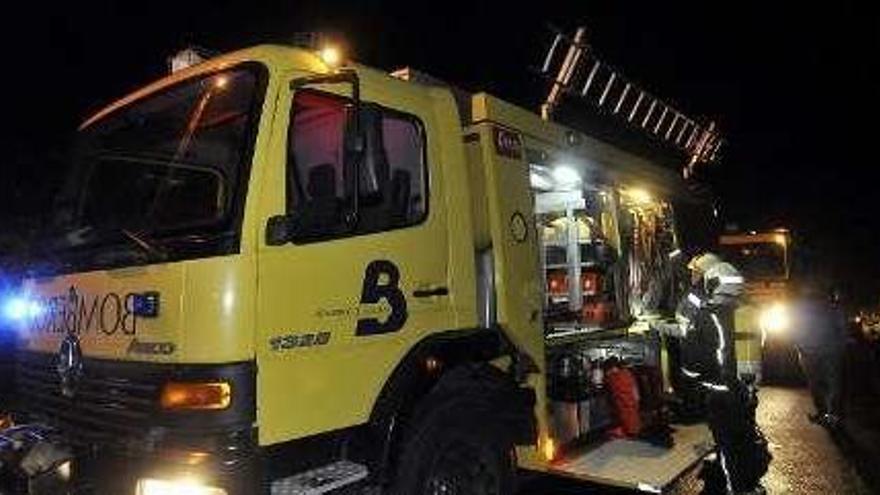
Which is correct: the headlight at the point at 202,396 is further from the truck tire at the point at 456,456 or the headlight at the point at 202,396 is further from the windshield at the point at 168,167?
the truck tire at the point at 456,456

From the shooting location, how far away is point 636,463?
19.9 feet

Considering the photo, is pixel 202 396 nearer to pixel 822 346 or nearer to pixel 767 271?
pixel 822 346

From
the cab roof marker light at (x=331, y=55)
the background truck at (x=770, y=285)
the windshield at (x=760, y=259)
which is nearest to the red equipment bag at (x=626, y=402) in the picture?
the background truck at (x=770, y=285)

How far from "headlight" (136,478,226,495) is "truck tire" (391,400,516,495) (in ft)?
3.37

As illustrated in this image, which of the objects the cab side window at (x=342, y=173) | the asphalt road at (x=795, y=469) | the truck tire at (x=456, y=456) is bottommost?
the asphalt road at (x=795, y=469)

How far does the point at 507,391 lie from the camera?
16.5 feet

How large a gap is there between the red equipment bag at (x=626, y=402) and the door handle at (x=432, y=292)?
247 centimetres

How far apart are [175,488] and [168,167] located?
5.02ft

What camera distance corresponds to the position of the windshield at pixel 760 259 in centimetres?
1595

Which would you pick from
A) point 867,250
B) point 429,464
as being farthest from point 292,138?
point 867,250

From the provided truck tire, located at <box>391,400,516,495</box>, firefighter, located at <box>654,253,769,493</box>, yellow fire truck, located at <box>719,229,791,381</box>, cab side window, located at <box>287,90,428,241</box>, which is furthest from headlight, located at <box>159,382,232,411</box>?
yellow fire truck, located at <box>719,229,791,381</box>

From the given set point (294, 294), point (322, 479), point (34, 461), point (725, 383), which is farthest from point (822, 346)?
point (34, 461)

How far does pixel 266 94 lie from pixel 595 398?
12.2ft

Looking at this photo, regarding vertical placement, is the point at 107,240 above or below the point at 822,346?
above
